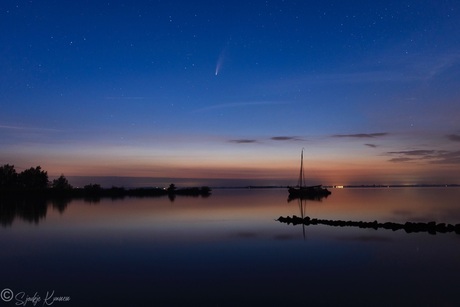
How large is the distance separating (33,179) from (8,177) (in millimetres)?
5776

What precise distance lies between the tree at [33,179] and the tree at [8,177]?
4.52 ft

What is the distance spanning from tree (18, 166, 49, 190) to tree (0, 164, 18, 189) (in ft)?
4.52

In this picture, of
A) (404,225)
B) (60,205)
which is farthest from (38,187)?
(404,225)

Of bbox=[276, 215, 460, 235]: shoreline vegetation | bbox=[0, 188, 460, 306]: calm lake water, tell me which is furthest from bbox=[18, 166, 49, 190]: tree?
bbox=[276, 215, 460, 235]: shoreline vegetation

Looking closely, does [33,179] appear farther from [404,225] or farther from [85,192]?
[404,225]

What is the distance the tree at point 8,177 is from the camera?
3883 inches

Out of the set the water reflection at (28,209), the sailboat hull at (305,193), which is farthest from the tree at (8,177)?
the sailboat hull at (305,193)

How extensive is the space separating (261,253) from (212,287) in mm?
7658

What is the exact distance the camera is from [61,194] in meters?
102

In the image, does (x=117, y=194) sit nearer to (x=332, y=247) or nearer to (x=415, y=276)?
(x=332, y=247)

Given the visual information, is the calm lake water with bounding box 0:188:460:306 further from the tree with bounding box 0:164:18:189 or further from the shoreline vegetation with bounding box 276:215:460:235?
the tree with bounding box 0:164:18:189

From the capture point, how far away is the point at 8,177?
99.7 metres

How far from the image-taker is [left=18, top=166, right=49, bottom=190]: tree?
101m

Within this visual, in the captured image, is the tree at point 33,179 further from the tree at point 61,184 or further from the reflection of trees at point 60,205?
the reflection of trees at point 60,205
